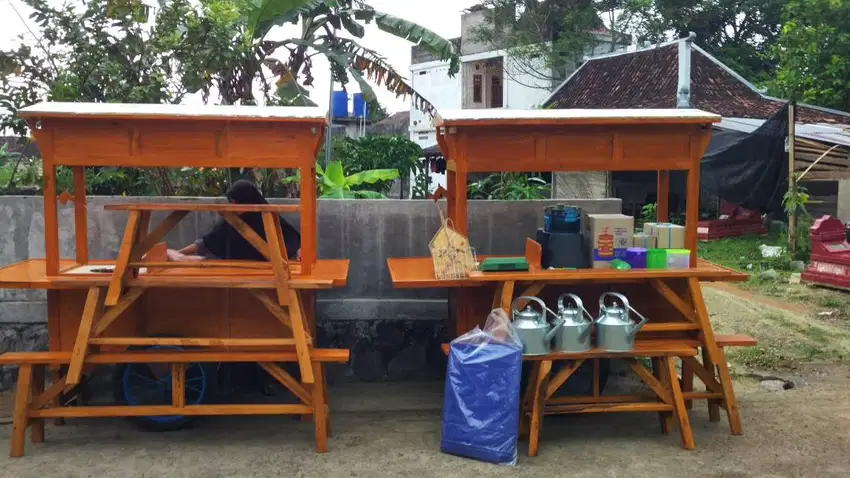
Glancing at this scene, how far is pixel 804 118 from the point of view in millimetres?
15836

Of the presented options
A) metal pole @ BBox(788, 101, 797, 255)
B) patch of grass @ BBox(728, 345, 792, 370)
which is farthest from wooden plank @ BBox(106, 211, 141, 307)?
metal pole @ BBox(788, 101, 797, 255)

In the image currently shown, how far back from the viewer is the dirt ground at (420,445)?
4742 millimetres

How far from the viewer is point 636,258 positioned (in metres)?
5.40

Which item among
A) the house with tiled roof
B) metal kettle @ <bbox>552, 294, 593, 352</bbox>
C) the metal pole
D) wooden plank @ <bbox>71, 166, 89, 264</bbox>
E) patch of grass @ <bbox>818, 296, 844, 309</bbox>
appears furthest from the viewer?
the house with tiled roof

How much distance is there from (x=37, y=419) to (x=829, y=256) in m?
10.1

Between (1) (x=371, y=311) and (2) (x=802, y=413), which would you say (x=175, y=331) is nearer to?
(1) (x=371, y=311)

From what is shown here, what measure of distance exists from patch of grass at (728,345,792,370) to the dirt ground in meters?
0.62

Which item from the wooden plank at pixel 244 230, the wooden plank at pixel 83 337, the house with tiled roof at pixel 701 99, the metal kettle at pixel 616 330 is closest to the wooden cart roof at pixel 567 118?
the metal kettle at pixel 616 330

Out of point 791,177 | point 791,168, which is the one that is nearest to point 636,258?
point 791,177

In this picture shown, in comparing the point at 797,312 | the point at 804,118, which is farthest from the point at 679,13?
the point at 797,312

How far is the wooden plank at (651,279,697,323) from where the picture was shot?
5371mm

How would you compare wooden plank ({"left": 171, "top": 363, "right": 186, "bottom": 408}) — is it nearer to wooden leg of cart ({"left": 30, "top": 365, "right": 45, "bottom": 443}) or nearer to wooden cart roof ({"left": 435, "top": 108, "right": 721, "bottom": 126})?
wooden leg of cart ({"left": 30, "top": 365, "right": 45, "bottom": 443})

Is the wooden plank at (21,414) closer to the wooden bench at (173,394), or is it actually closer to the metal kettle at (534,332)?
the wooden bench at (173,394)

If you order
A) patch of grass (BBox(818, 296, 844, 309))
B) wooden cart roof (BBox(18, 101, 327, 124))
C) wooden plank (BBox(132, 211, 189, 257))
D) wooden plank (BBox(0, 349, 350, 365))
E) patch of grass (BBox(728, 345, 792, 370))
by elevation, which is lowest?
patch of grass (BBox(728, 345, 792, 370))
